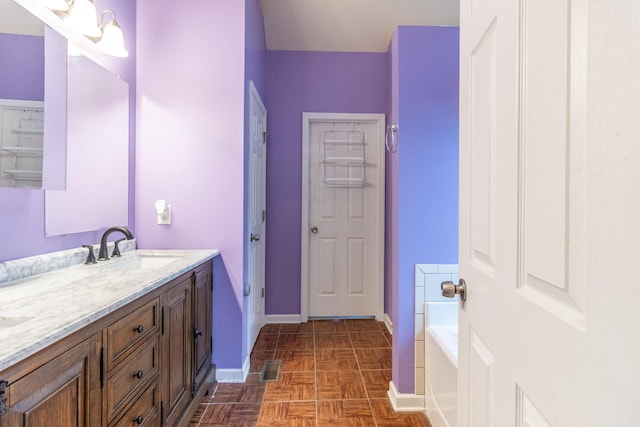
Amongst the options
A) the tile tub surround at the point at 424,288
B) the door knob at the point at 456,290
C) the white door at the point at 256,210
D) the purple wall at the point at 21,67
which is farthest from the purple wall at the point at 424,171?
the purple wall at the point at 21,67

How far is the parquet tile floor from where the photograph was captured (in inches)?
67.6

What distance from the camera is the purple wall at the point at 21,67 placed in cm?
121

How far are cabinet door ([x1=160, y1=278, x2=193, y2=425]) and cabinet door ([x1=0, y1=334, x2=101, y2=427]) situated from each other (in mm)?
468

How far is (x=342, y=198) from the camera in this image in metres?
3.20

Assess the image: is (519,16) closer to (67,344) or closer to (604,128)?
(604,128)

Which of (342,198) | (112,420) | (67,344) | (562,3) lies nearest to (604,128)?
(562,3)

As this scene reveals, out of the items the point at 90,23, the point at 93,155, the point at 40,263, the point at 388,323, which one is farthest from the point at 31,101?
the point at 388,323

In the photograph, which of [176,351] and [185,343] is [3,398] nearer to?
[176,351]

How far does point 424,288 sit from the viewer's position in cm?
177

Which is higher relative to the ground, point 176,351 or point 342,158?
point 342,158

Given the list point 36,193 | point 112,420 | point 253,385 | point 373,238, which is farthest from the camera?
point 373,238

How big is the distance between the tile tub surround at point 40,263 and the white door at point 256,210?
99 centimetres

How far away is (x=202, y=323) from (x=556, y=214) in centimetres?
188

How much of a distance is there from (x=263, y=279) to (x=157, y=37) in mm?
2070
